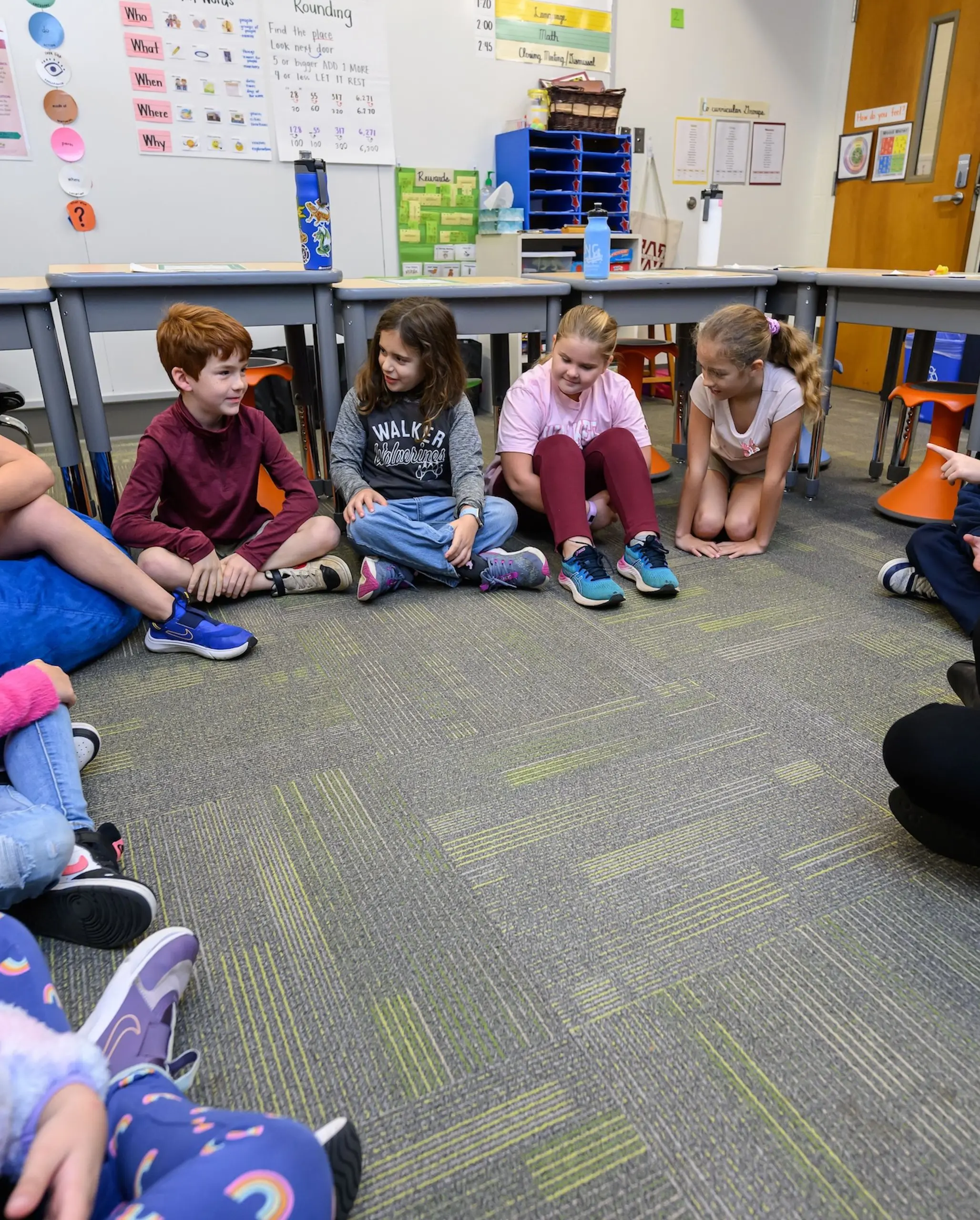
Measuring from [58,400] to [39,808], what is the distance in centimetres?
123

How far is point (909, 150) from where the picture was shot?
4.07m

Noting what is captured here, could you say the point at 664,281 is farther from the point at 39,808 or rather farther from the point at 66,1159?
the point at 66,1159

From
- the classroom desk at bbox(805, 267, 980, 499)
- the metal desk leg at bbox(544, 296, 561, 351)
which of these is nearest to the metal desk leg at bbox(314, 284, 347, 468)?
→ the metal desk leg at bbox(544, 296, 561, 351)

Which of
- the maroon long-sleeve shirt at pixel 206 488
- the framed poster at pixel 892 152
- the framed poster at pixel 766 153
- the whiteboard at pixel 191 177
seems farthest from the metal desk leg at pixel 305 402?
the framed poster at pixel 892 152

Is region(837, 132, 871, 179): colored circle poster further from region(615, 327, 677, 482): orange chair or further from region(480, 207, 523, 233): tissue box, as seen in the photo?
region(615, 327, 677, 482): orange chair

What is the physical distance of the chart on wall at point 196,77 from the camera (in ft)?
10.3

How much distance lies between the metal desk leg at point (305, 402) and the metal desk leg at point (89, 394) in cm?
61

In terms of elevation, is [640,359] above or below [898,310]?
below

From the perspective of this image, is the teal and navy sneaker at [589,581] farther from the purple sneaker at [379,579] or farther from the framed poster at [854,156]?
the framed poster at [854,156]

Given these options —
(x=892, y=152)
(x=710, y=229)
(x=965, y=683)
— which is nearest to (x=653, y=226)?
(x=892, y=152)

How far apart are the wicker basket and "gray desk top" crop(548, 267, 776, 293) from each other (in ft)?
5.06

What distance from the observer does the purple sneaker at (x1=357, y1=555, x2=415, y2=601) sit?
1.81 meters

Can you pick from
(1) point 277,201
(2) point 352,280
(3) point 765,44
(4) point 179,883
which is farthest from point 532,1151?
(3) point 765,44

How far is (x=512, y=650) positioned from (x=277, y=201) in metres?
2.78
